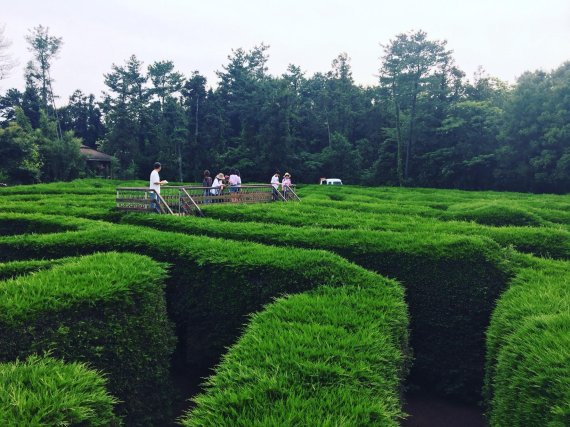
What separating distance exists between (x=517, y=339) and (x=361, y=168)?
53.3 meters

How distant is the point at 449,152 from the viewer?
152 ft

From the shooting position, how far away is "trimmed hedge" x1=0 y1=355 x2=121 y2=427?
284 centimetres

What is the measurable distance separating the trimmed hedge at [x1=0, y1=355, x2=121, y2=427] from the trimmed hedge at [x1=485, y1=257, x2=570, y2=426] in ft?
11.6

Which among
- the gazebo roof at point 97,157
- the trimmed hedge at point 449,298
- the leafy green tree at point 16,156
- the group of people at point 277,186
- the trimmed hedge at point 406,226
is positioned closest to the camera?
the trimmed hedge at point 449,298

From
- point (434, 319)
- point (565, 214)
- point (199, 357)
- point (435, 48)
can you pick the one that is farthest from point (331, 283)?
point (435, 48)

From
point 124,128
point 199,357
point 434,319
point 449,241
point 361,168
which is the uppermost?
point 124,128

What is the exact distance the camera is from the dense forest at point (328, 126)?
1576 inches

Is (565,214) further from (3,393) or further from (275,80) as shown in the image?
(275,80)

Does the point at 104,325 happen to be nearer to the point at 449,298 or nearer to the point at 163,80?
the point at 449,298

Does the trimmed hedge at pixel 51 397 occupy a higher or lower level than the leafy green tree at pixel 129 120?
lower

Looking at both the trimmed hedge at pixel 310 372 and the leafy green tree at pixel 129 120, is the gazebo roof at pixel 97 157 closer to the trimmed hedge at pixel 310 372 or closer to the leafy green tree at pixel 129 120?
the leafy green tree at pixel 129 120

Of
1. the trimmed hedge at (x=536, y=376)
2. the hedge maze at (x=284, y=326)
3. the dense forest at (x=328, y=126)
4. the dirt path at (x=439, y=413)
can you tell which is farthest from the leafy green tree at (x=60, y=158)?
the trimmed hedge at (x=536, y=376)

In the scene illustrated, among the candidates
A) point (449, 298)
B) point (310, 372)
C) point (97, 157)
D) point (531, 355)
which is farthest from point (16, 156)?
point (531, 355)

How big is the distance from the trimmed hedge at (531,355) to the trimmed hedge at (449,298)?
694mm
